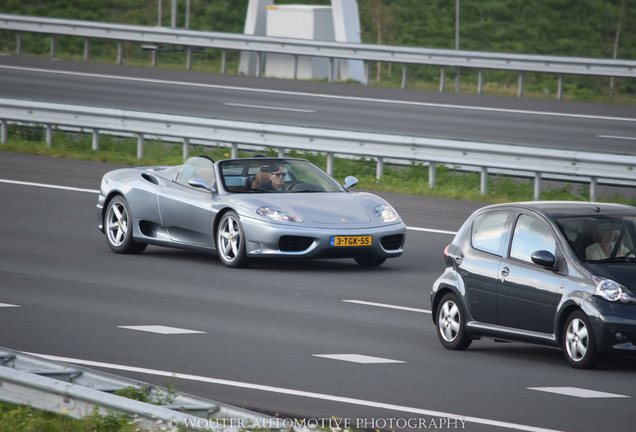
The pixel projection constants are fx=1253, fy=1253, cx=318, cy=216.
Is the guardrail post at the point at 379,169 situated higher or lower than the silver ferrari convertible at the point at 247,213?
lower

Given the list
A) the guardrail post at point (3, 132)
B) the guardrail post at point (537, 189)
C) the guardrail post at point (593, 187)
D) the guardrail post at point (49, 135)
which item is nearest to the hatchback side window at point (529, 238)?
the guardrail post at point (593, 187)

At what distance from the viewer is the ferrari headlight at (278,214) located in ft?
45.9

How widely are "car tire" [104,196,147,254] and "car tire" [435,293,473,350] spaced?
5938mm

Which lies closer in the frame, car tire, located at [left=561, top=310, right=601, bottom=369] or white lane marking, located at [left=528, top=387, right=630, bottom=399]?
white lane marking, located at [left=528, top=387, right=630, bottom=399]

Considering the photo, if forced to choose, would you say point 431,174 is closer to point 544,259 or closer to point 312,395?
point 544,259

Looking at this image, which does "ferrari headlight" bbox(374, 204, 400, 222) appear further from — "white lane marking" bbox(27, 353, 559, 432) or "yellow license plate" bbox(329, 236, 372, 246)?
"white lane marking" bbox(27, 353, 559, 432)

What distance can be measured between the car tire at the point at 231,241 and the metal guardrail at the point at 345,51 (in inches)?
786

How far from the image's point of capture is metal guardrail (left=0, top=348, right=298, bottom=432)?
635 centimetres

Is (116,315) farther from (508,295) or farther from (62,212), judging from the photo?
(62,212)

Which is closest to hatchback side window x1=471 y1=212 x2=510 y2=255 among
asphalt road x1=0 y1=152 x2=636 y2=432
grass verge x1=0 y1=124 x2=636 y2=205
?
asphalt road x1=0 y1=152 x2=636 y2=432

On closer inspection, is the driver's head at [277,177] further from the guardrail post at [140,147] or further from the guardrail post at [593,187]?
the guardrail post at [140,147]

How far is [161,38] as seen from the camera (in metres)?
37.8

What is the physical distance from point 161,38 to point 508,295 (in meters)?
29.2

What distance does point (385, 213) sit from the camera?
14.5 metres
